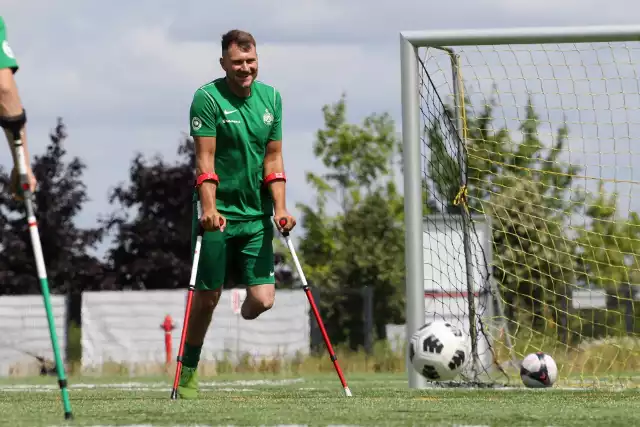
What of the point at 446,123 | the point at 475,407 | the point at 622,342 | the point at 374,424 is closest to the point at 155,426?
the point at 374,424

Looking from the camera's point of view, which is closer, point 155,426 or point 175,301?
point 155,426

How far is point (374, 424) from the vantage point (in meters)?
5.24

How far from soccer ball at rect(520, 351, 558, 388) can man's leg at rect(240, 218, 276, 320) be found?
215cm

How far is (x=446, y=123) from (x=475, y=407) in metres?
4.12

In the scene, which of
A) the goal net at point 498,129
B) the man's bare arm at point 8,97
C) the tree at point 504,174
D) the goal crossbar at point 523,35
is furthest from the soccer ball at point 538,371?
the man's bare arm at point 8,97

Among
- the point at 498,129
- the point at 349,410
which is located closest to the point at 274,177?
the point at 349,410

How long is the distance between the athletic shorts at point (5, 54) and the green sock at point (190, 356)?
265 centimetres

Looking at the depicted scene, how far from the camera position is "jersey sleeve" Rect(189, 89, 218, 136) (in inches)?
301

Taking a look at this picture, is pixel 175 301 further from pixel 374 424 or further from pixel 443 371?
pixel 374 424

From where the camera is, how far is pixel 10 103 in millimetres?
5504

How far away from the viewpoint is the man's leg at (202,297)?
773 cm

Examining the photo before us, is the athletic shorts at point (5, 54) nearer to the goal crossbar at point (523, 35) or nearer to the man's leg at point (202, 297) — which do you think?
the man's leg at point (202, 297)

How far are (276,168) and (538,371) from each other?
252 cm

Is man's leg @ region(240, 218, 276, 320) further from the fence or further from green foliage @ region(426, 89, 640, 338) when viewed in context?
the fence
